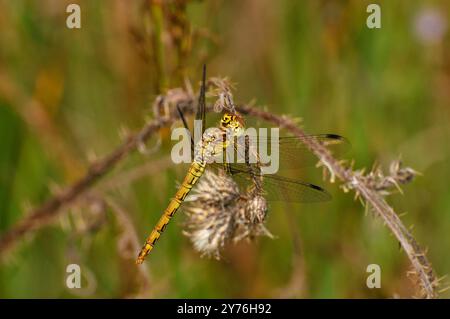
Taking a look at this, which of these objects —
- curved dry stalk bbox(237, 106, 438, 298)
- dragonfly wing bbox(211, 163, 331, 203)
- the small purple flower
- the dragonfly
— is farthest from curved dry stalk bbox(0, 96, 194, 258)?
the small purple flower

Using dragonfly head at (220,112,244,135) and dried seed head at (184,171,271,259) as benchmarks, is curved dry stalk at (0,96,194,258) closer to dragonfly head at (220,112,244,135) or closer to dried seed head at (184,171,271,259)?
dragonfly head at (220,112,244,135)

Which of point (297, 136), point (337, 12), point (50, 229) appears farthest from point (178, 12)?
point (50, 229)

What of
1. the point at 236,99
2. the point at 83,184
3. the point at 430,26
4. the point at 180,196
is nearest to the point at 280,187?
the point at 180,196

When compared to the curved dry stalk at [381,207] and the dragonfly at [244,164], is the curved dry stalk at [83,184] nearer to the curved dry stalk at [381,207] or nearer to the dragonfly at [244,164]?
the dragonfly at [244,164]

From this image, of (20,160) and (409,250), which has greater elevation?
(20,160)

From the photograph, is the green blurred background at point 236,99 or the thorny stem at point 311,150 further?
the green blurred background at point 236,99

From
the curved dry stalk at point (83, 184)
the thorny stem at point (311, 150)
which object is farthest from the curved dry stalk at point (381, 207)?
the curved dry stalk at point (83, 184)

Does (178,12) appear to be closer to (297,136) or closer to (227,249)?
(297,136)
